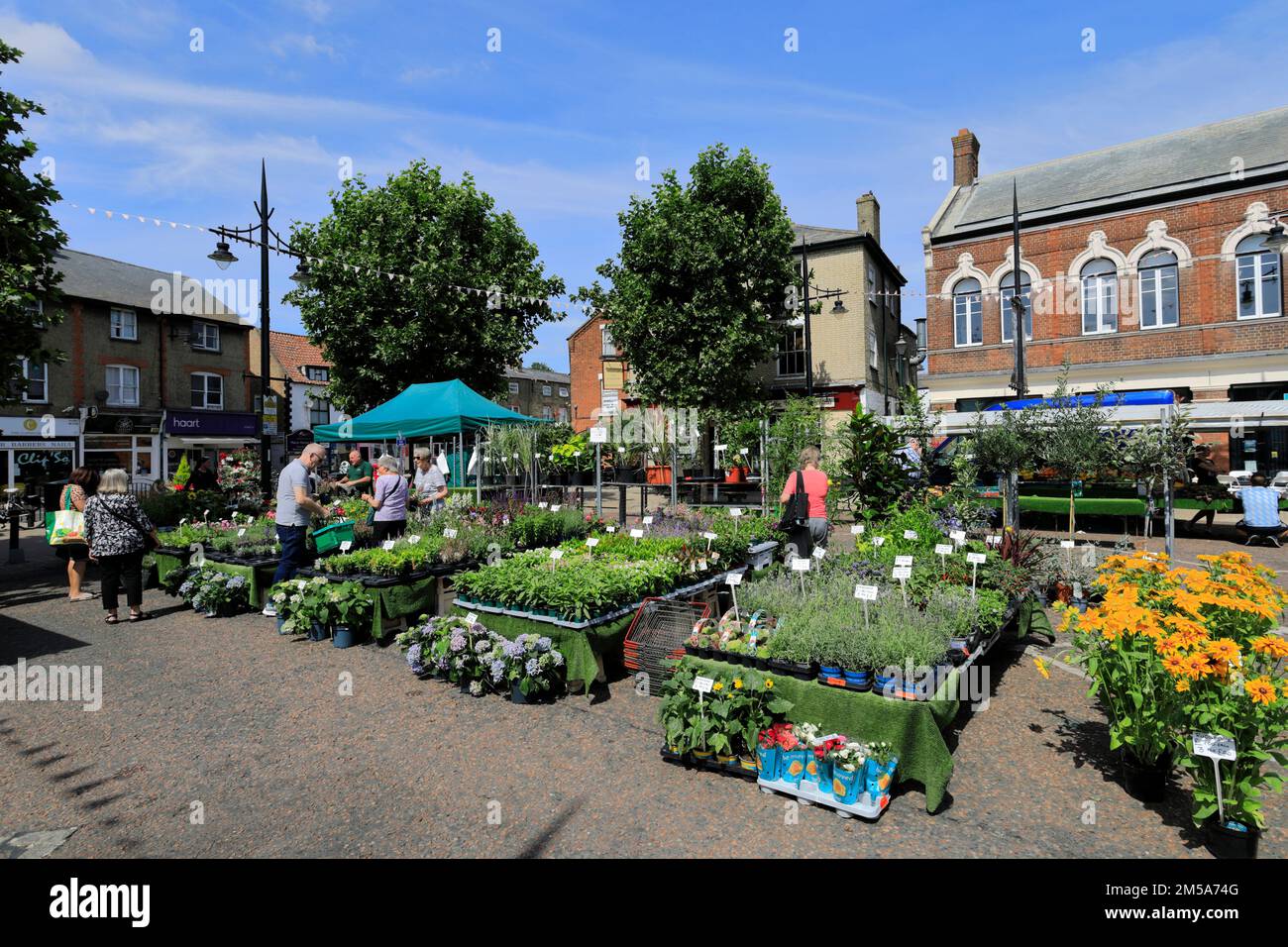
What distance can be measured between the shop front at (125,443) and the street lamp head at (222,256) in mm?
15597

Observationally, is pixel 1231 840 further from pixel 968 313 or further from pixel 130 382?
pixel 130 382

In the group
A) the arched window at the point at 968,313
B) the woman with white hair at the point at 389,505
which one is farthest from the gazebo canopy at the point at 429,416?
the arched window at the point at 968,313

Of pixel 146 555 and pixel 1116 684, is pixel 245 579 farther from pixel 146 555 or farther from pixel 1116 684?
pixel 1116 684

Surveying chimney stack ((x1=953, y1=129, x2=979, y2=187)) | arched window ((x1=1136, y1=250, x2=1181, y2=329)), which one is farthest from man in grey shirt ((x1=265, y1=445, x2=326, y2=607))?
chimney stack ((x1=953, y1=129, x2=979, y2=187))

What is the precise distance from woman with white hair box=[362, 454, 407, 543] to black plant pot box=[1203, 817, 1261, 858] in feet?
26.2

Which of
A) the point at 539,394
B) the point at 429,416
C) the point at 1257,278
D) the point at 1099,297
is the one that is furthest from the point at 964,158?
the point at 539,394

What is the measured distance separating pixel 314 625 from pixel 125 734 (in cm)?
226

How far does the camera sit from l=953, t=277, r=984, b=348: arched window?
80.6 feet

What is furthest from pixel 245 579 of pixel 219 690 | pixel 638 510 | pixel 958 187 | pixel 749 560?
pixel 958 187

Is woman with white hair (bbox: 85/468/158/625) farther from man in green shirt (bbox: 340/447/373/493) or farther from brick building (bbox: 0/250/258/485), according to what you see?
brick building (bbox: 0/250/258/485)

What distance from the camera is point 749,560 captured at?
8156mm

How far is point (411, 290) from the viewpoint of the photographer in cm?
2006

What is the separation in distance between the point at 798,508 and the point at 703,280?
1470cm
